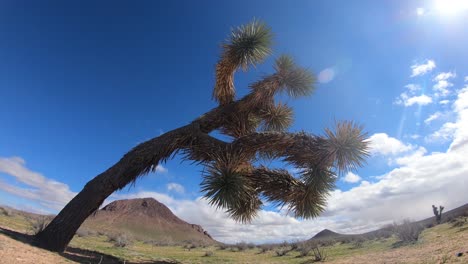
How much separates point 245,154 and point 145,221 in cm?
9387

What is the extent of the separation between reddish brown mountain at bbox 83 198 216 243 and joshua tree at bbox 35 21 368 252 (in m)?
71.7

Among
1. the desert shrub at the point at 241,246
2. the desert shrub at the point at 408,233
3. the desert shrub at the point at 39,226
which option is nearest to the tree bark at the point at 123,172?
the desert shrub at the point at 39,226

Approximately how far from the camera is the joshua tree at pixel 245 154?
8461 millimetres

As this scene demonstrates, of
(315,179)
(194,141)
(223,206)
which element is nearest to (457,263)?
(315,179)

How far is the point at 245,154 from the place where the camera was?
30.6 feet

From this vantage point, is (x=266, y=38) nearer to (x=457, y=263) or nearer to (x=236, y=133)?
(x=236, y=133)

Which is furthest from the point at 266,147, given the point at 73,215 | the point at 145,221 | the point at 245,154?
the point at 145,221

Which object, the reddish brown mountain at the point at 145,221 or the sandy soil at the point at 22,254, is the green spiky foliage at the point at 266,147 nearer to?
the sandy soil at the point at 22,254

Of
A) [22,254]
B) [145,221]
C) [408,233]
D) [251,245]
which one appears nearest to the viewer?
[22,254]

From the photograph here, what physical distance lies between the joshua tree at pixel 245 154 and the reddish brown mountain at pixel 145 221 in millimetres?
71735

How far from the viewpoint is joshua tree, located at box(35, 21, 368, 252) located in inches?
333

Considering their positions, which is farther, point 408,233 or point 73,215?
point 408,233

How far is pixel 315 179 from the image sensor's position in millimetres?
9258

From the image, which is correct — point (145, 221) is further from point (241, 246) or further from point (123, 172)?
point (123, 172)
